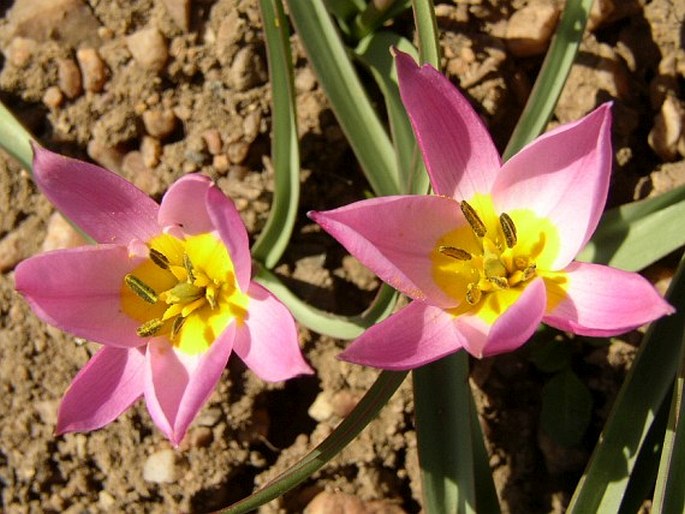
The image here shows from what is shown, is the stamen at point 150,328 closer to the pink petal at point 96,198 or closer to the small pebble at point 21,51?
the pink petal at point 96,198

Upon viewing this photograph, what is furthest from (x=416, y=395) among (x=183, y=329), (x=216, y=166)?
(x=216, y=166)

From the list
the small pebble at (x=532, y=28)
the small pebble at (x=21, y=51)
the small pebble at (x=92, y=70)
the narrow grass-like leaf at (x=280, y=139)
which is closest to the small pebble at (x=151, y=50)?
the small pebble at (x=92, y=70)

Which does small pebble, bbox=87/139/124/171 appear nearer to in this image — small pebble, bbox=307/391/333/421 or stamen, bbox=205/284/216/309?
stamen, bbox=205/284/216/309

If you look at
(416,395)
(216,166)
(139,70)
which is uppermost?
(139,70)

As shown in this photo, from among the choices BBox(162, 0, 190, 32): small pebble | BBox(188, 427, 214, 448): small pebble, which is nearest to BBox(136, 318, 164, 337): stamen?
BBox(188, 427, 214, 448): small pebble

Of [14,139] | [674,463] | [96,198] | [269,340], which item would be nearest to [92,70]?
[14,139]

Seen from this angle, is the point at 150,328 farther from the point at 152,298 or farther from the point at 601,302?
the point at 601,302

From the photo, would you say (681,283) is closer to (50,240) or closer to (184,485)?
(184,485)

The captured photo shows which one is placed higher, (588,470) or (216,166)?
(216,166)
